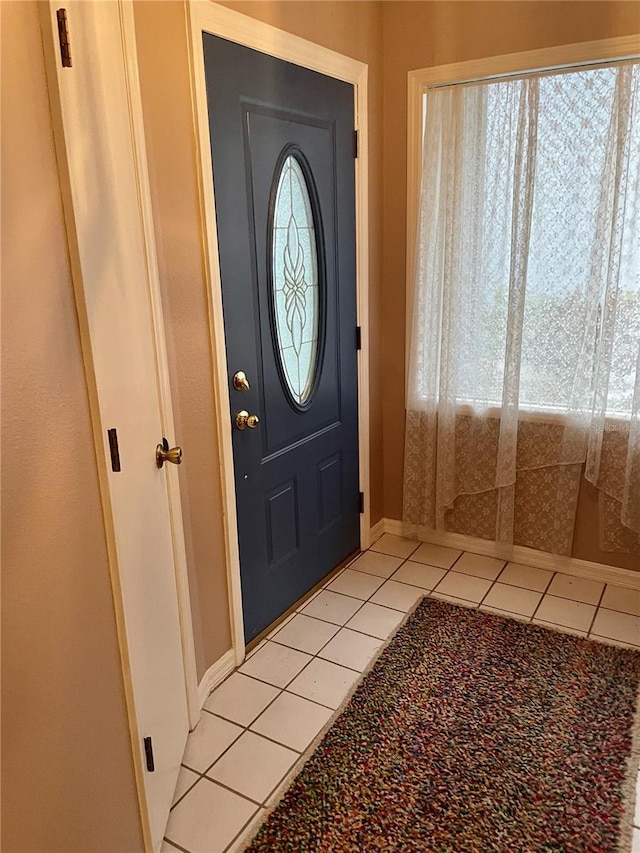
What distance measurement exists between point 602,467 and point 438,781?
147 centimetres

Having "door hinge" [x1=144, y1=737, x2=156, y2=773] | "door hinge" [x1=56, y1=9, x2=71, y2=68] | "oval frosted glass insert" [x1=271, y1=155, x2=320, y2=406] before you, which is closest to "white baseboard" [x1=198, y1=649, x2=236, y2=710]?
"door hinge" [x1=144, y1=737, x2=156, y2=773]

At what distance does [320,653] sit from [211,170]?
5.59 feet

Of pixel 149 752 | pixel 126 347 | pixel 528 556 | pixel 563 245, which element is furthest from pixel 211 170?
pixel 528 556

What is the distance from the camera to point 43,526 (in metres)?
1.22

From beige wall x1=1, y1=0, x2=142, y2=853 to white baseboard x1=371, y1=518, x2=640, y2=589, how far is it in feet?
6.92

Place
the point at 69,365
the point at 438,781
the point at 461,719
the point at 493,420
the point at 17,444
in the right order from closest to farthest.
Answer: the point at 17,444
the point at 69,365
the point at 438,781
the point at 461,719
the point at 493,420

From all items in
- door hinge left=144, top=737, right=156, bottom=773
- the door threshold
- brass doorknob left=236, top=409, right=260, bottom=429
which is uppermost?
brass doorknob left=236, top=409, right=260, bottom=429

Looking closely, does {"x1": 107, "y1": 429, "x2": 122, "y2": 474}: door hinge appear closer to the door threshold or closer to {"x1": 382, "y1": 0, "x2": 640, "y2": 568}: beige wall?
the door threshold

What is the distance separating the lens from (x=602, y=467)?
110 inches

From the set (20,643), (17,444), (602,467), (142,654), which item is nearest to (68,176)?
(17,444)

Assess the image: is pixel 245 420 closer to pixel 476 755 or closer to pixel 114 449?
pixel 114 449

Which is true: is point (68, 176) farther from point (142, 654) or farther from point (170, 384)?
point (142, 654)

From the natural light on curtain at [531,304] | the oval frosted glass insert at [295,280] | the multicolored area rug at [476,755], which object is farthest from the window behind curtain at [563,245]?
the multicolored area rug at [476,755]

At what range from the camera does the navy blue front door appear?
7.06 feet
